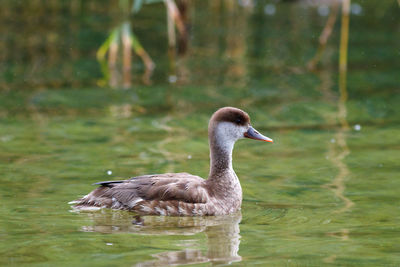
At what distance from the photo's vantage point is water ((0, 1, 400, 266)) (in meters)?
7.45

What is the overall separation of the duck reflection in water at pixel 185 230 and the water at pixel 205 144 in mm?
20

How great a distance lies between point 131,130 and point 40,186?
324 centimetres

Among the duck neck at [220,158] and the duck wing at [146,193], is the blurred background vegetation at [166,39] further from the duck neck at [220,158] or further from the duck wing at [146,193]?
the duck wing at [146,193]

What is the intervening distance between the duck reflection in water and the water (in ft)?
0.07

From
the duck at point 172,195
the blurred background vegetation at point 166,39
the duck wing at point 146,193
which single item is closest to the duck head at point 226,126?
the duck at point 172,195

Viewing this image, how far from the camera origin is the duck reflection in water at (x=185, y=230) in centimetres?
704

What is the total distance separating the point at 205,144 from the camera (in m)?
11.8

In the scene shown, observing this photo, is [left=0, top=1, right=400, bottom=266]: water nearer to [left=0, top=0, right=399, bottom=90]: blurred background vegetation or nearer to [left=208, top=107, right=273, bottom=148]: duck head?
[left=0, top=0, right=399, bottom=90]: blurred background vegetation

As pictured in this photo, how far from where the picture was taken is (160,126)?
12.8 m

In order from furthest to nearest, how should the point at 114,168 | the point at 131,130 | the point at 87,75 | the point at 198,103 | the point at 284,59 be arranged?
the point at 284,59 → the point at 87,75 → the point at 198,103 → the point at 131,130 → the point at 114,168

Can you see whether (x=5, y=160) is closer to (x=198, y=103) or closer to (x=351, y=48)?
(x=198, y=103)

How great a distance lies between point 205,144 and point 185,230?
387cm

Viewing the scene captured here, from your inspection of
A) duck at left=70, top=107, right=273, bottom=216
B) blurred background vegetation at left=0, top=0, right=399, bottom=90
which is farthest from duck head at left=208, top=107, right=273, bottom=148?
blurred background vegetation at left=0, top=0, right=399, bottom=90

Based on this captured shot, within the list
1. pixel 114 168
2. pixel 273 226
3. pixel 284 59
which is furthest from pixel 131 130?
pixel 284 59
